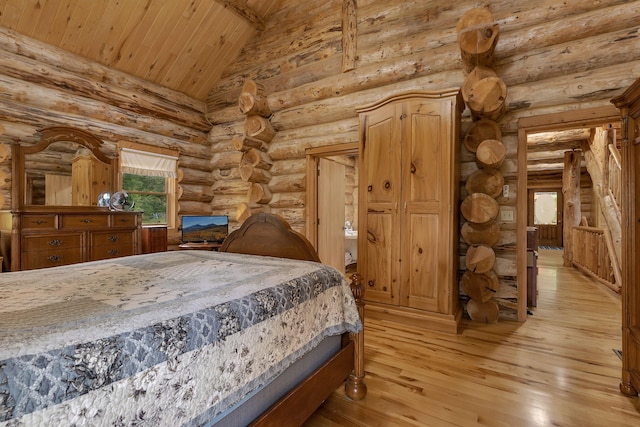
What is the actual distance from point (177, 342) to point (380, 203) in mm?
2678

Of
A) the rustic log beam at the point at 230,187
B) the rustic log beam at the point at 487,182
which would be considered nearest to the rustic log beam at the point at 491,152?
the rustic log beam at the point at 487,182

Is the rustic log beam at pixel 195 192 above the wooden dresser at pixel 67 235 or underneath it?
above

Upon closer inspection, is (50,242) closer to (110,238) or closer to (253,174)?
(110,238)

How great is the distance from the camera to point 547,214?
1203cm

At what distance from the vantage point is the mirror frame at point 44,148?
141 inches

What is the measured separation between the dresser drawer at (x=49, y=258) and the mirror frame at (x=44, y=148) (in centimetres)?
67

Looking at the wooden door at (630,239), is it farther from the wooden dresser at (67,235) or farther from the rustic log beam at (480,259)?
the wooden dresser at (67,235)

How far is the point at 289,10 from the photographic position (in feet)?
15.8

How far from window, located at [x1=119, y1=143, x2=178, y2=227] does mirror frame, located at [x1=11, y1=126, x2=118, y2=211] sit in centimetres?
33

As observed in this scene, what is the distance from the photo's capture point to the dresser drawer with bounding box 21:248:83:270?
10.5ft

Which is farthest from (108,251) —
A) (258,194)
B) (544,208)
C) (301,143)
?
(544,208)

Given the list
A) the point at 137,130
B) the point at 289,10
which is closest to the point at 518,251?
the point at 289,10

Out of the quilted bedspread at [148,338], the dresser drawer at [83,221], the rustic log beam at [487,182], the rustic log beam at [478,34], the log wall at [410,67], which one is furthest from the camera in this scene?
the dresser drawer at [83,221]

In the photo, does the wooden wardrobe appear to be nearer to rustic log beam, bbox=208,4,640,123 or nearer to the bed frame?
rustic log beam, bbox=208,4,640,123
